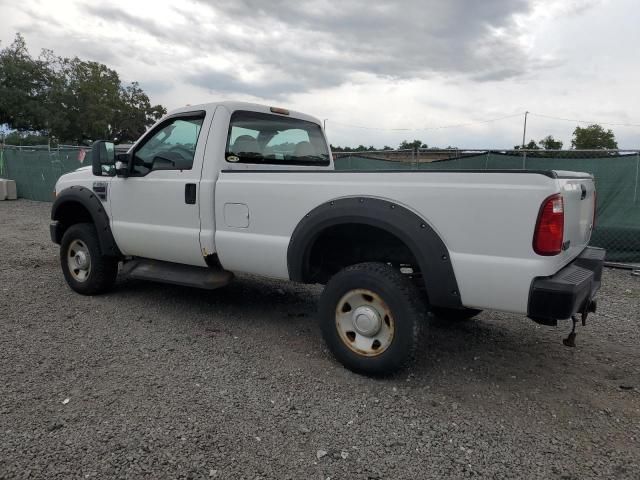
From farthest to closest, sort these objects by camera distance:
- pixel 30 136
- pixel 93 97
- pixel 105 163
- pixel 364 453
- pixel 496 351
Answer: pixel 93 97
pixel 30 136
pixel 105 163
pixel 496 351
pixel 364 453

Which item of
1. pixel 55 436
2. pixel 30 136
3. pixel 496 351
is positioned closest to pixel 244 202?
pixel 55 436

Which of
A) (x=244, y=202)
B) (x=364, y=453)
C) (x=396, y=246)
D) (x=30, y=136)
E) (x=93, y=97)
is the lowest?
(x=364, y=453)

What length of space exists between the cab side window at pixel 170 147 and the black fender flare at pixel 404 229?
1450 mm

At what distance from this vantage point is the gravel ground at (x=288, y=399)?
Result: 247 centimetres

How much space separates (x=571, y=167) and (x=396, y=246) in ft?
16.7

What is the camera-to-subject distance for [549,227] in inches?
104

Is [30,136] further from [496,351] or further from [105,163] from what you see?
[496,351]

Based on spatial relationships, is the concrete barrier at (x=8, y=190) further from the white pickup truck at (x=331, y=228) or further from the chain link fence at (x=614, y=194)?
the chain link fence at (x=614, y=194)

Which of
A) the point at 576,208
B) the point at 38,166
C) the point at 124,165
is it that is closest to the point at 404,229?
the point at 576,208

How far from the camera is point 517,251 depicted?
274cm

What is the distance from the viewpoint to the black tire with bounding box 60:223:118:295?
4984 millimetres

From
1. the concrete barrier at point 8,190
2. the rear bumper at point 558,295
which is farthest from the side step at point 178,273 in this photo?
the concrete barrier at point 8,190

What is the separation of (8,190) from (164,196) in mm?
13994

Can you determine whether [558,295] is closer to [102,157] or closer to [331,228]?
[331,228]
